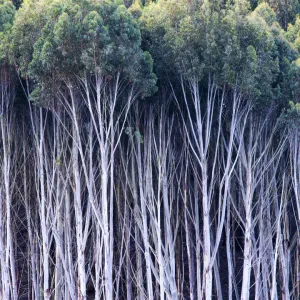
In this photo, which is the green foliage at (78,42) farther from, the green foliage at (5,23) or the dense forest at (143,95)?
the green foliage at (5,23)

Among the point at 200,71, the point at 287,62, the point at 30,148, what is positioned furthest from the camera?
the point at 30,148

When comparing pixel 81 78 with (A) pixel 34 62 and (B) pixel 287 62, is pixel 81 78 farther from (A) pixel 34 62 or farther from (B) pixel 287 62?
(B) pixel 287 62

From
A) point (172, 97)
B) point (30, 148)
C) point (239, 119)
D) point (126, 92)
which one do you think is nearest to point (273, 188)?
point (239, 119)

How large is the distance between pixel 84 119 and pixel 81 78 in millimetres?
2456

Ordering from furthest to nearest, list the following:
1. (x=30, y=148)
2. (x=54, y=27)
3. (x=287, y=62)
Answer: (x=30, y=148)
(x=287, y=62)
(x=54, y=27)

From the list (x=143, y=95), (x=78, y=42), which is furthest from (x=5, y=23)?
(x=143, y=95)

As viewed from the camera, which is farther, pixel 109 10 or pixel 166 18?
pixel 166 18

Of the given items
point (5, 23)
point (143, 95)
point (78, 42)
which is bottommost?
point (143, 95)

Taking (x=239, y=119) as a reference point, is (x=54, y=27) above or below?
above

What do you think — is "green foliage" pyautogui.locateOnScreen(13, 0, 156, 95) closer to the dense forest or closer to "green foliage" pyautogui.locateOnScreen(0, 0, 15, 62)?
the dense forest

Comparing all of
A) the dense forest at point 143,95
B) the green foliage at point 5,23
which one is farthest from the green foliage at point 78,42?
the green foliage at point 5,23

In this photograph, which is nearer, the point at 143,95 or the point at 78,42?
the point at 78,42

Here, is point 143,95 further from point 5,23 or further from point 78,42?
point 5,23

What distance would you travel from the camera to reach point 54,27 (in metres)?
10.4
